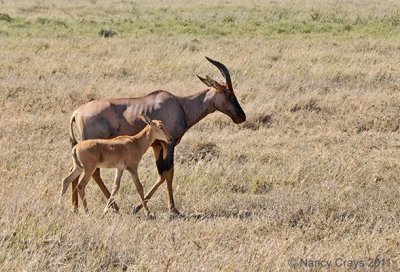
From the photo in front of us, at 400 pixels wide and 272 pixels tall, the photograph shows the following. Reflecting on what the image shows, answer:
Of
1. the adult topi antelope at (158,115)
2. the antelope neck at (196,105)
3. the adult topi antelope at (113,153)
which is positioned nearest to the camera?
the adult topi antelope at (113,153)

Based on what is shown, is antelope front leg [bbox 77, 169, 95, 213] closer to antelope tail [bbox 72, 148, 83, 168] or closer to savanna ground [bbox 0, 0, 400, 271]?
antelope tail [bbox 72, 148, 83, 168]

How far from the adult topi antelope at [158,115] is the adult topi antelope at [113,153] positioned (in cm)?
27

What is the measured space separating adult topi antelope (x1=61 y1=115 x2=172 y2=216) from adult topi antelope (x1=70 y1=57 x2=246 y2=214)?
269mm

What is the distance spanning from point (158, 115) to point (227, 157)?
1.96 meters

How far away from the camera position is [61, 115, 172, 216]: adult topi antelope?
682 centimetres

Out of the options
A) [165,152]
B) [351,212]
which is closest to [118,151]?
[165,152]

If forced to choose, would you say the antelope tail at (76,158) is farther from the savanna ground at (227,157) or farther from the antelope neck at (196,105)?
the antelope neck at (196,105)

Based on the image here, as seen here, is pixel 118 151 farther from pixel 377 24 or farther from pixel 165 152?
pixel 377 24

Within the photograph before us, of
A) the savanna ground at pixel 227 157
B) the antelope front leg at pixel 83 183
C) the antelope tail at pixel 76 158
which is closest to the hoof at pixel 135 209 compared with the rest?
the savanna ground at pixel 227 157

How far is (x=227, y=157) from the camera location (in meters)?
9.50

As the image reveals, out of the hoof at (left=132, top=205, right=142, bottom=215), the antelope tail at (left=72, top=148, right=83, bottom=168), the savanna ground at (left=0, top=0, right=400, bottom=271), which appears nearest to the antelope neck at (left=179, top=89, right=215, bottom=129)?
the savanna ground at (left=0, top=0, right=400, bottom=271)

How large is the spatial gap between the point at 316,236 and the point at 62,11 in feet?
99.4

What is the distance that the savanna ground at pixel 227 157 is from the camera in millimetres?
5516

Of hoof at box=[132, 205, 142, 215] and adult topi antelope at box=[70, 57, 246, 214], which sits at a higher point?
adult topi antelope at box=[70, 57, 246, 214]
